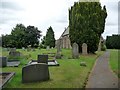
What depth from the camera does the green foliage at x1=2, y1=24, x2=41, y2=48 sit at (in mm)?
68562

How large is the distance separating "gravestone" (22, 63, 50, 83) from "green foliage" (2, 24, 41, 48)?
54.6 meters

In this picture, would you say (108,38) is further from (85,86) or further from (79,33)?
(85,86)

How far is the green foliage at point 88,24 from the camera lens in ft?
109

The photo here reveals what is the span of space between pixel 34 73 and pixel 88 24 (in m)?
23.3

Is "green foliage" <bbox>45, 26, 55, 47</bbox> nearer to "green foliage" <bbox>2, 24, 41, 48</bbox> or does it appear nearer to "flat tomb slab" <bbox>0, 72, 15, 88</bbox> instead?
"green foliage" <bbox>2, 24, 41, 48</bbox>

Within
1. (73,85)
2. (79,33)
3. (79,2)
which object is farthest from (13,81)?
(79,2)

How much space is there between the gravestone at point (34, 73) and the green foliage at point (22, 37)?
5464 centimetres

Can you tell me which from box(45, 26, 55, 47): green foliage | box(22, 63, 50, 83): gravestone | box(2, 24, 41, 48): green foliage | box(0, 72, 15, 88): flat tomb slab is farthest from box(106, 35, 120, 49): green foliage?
box(22, 63, 50, 83): gravestone

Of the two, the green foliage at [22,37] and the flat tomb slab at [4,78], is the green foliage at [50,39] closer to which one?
the green foliage at [22,37]

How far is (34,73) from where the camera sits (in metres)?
10.9

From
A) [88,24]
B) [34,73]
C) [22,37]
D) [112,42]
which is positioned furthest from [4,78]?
[112,42]

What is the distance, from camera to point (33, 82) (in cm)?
1084

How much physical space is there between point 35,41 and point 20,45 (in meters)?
9.27

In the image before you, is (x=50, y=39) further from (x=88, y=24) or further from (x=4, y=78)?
(x=4, y=78)
